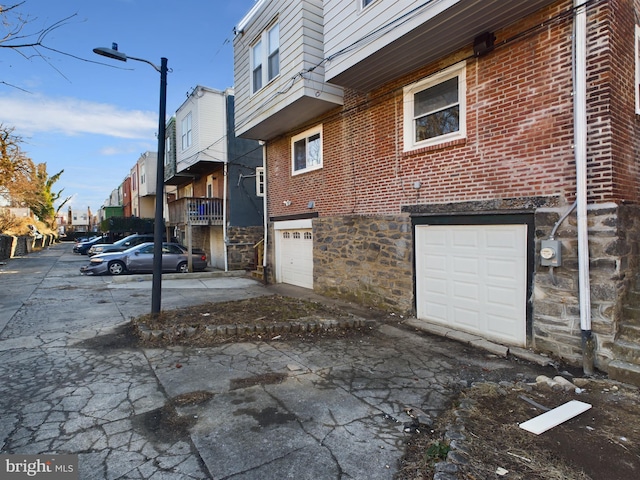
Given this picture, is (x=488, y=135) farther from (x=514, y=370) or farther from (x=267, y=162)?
(x=267, y=162)

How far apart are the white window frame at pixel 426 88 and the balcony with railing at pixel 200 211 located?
11.1m

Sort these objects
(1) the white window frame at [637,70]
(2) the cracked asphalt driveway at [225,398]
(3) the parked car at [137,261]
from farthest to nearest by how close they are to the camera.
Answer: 1. (3) the parked car at [137,261]
2. (1) the white window frame at [637,70]
3. (2) the cracked asphalt driveway at [225,398]

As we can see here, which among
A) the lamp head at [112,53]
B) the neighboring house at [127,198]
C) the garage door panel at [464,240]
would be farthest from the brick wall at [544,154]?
the neighboring house at [127,198]

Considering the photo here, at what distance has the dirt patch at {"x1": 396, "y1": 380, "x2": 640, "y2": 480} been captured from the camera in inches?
106

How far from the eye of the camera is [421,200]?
7.07 meters

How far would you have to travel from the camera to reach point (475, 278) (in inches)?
243

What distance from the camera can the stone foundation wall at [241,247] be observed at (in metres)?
16.1

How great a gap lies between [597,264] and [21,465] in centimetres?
644

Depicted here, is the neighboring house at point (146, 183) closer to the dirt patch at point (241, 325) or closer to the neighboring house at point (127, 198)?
the neighboring house at point (127, 198)

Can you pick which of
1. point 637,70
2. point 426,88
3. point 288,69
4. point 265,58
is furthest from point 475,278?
point 265,58

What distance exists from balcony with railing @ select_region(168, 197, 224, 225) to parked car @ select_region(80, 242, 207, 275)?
150 cm

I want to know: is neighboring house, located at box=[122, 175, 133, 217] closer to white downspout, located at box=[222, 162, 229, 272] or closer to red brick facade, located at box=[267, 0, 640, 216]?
white downspout, located at box=[222, 162, 229, 272]

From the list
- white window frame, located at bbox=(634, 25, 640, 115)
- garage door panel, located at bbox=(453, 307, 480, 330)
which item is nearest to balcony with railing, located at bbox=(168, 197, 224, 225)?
garage door panel, located at bbox=(453, 307, 480, 330)

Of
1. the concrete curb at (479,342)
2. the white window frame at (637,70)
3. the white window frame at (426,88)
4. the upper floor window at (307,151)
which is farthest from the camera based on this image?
the upper floor window at (307,151)
